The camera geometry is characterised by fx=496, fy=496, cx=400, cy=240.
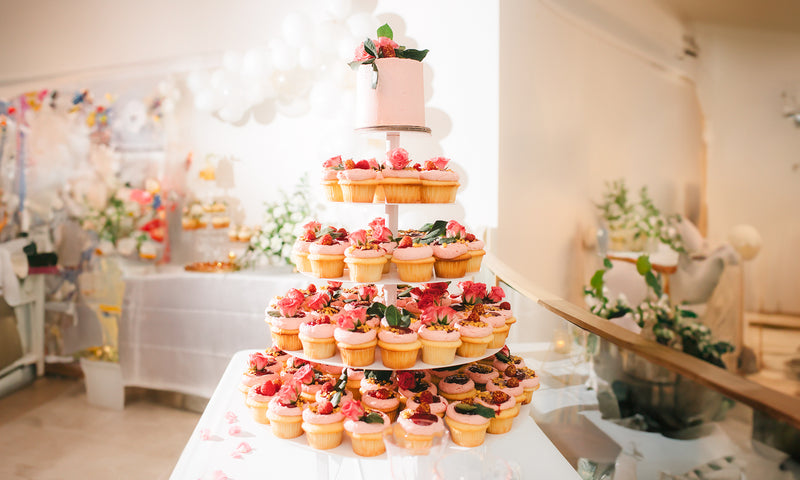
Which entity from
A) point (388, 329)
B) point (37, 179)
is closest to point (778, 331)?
point (388, 329)

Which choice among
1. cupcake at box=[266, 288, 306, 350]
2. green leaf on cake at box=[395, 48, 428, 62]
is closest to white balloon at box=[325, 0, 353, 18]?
green leaf on cake at box=[395, 48, 428, 62]

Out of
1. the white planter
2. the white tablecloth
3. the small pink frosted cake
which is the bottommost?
the white planter

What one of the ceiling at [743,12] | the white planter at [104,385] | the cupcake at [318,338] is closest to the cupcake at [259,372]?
the cupcake at [318,338]

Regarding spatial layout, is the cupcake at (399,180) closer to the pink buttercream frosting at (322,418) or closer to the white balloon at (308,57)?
the pink buttercream frosting at (322,418)

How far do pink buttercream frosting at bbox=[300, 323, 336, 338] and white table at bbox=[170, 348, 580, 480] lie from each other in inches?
12.5

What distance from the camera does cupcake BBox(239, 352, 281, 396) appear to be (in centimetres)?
180

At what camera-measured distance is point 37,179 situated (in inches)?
182

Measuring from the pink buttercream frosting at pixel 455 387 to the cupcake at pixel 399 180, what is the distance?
652mm

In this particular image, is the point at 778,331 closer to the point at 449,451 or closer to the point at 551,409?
the point at 551,409

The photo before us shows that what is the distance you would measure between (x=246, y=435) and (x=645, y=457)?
1.34 meters

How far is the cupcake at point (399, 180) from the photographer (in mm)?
1698

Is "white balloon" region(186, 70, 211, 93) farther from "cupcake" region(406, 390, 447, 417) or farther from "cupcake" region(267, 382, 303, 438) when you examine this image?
"cupcake" region(406, 390, 447, 417)

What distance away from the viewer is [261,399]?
5.41 feet

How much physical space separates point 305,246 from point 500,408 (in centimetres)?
87
